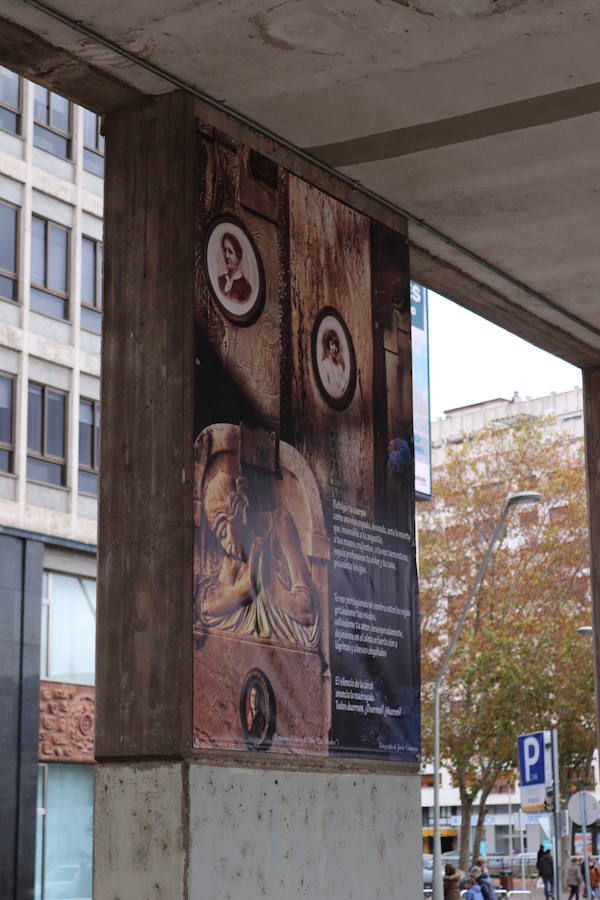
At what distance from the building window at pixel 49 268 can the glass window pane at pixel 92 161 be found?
1568 millimetres

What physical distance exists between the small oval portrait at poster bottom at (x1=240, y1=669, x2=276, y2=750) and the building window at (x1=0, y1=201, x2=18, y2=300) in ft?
77.6

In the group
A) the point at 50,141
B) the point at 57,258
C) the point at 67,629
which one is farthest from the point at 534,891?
the point at 50,141

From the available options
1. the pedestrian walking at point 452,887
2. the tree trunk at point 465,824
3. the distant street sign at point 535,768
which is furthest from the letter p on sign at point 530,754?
the tree trunk at point 465,824

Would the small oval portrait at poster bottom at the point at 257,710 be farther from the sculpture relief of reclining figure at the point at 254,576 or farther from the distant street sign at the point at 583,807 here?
the distant street sign at the point at 583,807

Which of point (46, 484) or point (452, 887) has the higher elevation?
point (46, 484)

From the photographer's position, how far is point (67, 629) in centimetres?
3192

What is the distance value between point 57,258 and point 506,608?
20706mm

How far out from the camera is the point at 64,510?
3150 centimetres

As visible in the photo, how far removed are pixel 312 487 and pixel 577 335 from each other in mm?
4585

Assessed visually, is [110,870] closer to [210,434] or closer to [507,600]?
[210,434]

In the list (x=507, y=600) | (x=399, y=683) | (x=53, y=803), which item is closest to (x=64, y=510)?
(x=53, y=803)

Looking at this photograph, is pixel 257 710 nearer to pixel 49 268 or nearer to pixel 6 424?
pixel 6 424

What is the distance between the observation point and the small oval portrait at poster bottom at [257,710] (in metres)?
7.91

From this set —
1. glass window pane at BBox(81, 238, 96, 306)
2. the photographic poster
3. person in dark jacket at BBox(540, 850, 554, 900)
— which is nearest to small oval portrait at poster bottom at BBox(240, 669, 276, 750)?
the photographic poster
